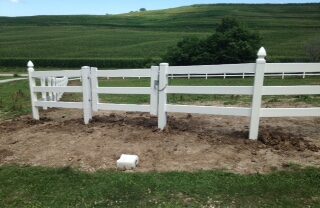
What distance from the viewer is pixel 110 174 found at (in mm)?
5902

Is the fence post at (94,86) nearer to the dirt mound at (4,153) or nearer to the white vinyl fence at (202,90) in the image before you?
the white vinyl fence at (202,90)

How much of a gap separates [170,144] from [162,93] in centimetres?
116

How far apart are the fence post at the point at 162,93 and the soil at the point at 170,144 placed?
188 millimetres

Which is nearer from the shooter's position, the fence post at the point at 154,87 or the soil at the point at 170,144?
the soil at the point at 170,144

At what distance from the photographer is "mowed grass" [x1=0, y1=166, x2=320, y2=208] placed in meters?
4.94

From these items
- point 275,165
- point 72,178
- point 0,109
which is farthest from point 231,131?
point 0,109

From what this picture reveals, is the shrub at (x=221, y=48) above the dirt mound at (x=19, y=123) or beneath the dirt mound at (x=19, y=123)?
beneath

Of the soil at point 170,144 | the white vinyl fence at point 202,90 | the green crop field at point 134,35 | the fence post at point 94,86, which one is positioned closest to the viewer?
the soil at point 170,144

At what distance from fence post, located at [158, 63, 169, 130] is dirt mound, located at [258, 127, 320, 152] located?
1.90m

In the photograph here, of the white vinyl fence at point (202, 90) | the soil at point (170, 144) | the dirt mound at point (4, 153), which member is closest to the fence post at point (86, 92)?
the white vinyl fence at point (202, 90)

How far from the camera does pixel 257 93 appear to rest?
6754mm

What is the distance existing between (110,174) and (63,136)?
95.5 inches

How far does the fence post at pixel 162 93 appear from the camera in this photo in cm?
764

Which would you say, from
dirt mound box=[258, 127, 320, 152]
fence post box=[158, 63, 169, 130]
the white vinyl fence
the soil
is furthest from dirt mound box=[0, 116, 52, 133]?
dirt mound box=[258, 127, 320, 152]
